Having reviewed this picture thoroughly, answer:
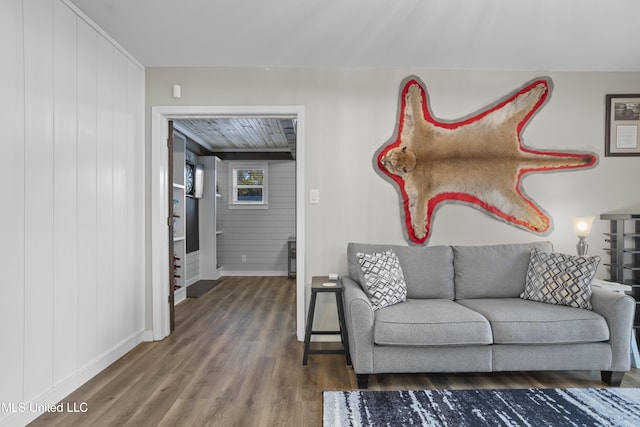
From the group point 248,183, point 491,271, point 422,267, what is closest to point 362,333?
point 422,267

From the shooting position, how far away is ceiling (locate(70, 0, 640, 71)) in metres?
2.48

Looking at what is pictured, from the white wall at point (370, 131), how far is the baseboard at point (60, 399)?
1711 mm

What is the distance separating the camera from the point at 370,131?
3.51m

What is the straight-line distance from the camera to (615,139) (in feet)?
11.6

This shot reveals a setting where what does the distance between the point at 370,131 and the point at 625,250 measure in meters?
2.44

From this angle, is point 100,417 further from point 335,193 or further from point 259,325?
point 335,193

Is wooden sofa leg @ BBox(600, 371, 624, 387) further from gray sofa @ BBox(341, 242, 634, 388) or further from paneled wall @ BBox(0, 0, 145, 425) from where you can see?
paneled wall @ BBox(0, 0, 145, 425)

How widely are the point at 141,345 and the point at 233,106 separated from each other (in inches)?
90.0

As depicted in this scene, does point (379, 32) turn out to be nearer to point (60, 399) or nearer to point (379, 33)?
point (379, 33)

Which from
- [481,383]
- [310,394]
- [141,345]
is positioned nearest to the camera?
[310,394]

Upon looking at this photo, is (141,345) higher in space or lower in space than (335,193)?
lower

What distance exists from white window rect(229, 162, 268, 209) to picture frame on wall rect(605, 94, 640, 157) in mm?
5299

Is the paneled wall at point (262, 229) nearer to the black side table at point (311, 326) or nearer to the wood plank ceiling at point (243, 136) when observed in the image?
the wood plank ceiling at point (243, 136)

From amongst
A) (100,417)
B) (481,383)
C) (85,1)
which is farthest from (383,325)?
(85,1)
